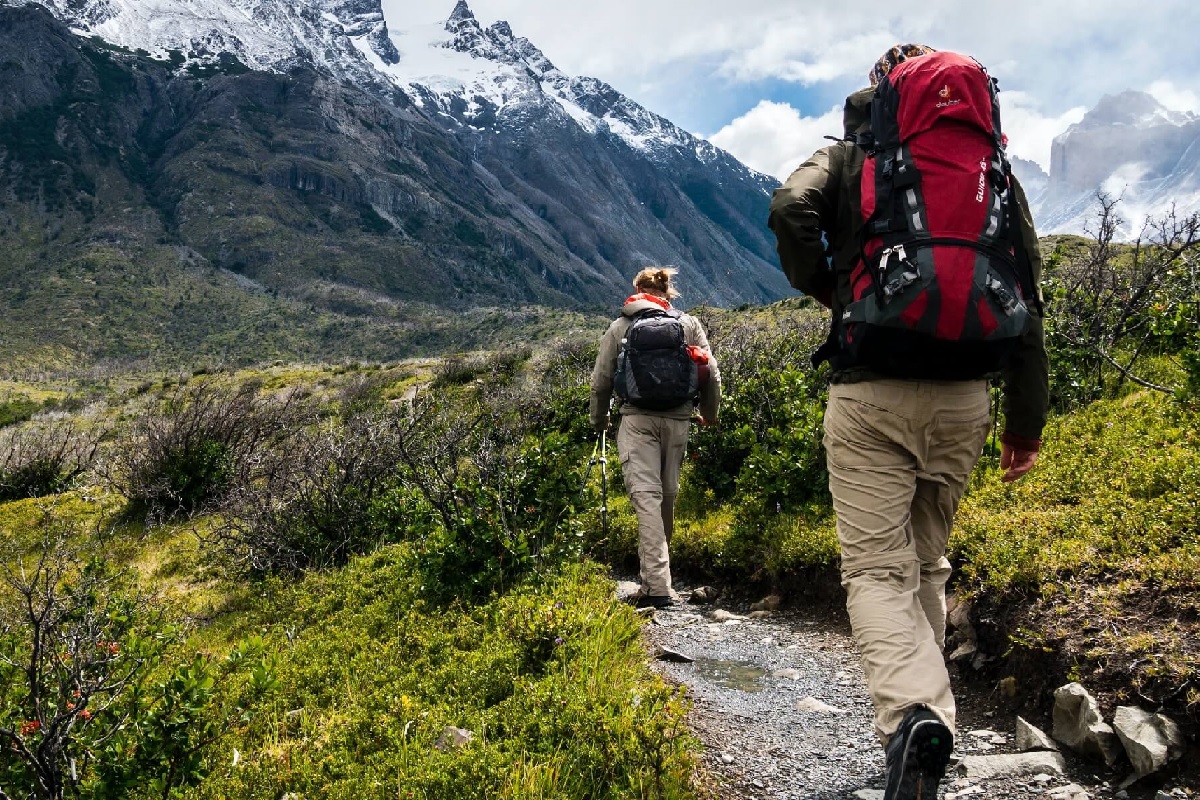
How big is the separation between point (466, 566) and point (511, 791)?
265cm

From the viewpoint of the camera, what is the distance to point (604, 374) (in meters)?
5.45

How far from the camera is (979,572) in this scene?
4.01 metres

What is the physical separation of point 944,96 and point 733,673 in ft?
9.97

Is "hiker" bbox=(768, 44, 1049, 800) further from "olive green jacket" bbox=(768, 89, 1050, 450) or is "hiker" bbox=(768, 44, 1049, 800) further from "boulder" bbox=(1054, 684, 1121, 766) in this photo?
"boulder" bbox=(1054, 684, 1121, 766)

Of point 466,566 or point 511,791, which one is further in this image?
point 466,566

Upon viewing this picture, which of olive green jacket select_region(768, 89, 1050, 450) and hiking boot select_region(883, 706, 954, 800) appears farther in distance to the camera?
olive green jacket select_region(768, 89, 1050, 450)

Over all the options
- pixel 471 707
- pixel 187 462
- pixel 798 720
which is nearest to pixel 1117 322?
pixel 798 720

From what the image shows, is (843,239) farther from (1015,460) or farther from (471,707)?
(471,707)

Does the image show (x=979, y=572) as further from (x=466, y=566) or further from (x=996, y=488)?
(x=466, y=566)

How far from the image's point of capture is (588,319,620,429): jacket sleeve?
5.38 meters


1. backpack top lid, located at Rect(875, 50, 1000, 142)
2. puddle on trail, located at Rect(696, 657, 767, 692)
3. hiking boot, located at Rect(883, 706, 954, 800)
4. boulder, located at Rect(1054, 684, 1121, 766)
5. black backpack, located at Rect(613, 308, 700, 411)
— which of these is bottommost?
puddle on trail, located at Rect(696, 657, 767, 692)

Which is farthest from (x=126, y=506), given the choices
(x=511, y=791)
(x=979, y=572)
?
(x=979, y=572)

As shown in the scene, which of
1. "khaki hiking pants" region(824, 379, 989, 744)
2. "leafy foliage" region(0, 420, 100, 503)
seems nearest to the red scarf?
"khaki hiking pants" region(824, 379, 989, 744)

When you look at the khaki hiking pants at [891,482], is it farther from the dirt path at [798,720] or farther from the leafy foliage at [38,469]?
the leafy foliage at [38,469]
